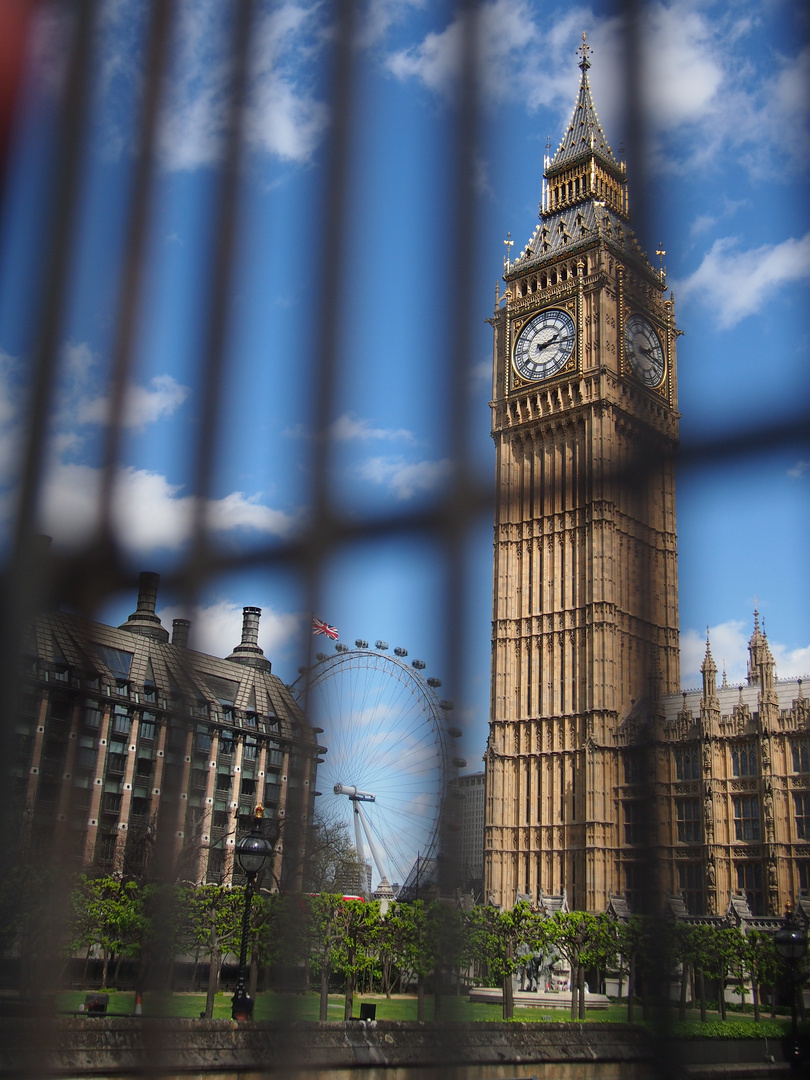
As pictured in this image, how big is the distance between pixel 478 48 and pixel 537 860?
30.7 m

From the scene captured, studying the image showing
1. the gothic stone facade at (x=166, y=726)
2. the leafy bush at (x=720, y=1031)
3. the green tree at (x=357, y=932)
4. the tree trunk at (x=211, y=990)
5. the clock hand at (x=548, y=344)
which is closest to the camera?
the leafy bush at (x=720, y=1031)

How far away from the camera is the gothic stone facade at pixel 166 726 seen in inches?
75.0

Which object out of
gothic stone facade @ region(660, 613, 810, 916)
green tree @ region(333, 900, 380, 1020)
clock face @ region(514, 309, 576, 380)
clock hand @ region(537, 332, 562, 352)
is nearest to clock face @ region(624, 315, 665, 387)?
green tree @ region(333, 900, 380, 1020)

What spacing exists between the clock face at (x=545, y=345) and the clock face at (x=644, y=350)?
2816 cm

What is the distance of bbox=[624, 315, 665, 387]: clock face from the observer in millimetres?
1673

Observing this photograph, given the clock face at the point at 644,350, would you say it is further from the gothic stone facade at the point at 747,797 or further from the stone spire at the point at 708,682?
the stone spire at the point at 708,682

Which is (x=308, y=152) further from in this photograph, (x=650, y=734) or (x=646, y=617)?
(x=650, y=734)

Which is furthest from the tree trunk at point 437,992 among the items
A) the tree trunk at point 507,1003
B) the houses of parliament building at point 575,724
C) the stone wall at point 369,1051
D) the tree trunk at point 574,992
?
the houses of parliament building at point 575,724

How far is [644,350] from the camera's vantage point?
1.95 meters

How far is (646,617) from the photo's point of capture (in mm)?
1297

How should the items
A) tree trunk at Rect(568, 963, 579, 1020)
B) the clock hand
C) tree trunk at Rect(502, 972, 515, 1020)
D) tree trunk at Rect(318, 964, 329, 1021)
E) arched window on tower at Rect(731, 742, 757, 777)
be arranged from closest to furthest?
tree trunk at Rect(318, 964, 329, 1021)
tree trunk at Rect(502, 972, 515, 1020)
tree trunk at Rect(568, 963, 579, 1020)
arched window on tower at Rect(731, 742, 757, 777)
the clock hand

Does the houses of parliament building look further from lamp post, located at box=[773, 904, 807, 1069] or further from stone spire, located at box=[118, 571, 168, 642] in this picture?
stone spire, located at box=[118, 571, 168, 642]

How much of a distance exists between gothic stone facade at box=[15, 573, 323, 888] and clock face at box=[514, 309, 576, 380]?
92.3ft

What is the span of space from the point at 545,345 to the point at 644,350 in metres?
29.8
